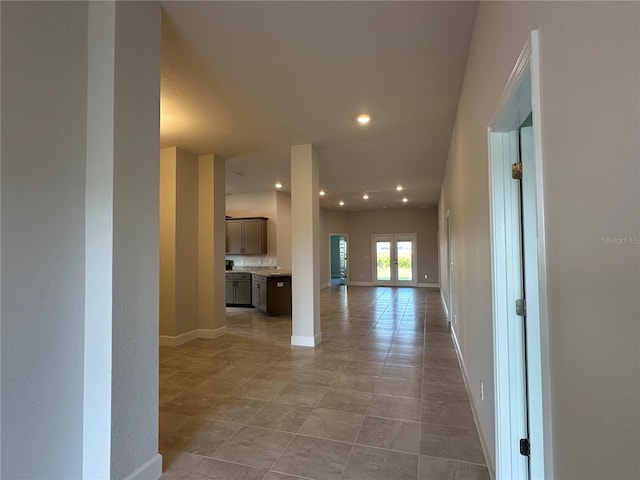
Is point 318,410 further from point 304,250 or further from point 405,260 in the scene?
point 405,260

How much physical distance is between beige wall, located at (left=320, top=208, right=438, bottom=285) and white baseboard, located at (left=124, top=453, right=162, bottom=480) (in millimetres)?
9662

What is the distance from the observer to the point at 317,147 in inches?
189

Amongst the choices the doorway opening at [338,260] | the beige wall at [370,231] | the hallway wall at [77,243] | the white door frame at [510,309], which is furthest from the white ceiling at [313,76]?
the doorway opening at [338,260]

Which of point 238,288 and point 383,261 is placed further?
point 383,261

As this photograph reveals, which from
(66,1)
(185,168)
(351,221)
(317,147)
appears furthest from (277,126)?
(351,221)

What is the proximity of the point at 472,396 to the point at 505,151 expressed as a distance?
206cm

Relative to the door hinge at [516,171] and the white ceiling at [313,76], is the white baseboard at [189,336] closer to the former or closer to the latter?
the white ceiling at [313,76]

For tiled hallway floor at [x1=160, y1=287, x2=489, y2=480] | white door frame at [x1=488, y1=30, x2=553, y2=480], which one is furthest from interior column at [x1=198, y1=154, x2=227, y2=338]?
white door frame at [x1=488, y1=30, x2=553, y2=480]

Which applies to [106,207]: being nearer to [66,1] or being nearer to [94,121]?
[94,121]

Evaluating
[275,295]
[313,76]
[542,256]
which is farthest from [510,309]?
[275,295]

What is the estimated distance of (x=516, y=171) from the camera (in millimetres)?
1689

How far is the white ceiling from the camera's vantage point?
7.08ft

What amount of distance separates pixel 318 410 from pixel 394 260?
1023 centimetres

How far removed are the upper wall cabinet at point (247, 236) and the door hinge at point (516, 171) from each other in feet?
23.2
